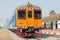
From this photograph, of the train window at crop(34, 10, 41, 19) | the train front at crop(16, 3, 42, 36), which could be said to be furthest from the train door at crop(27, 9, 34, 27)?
the train window at crop(34, 10, 41, 19)

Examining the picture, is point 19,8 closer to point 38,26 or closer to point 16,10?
point 16,10

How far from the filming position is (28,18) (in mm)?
25797

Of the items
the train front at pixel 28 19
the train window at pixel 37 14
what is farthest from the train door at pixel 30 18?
the train window at pixel 37 14

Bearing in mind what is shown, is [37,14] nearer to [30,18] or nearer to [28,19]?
[30,18]

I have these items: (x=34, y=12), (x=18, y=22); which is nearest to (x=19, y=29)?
(x=18, y=22)

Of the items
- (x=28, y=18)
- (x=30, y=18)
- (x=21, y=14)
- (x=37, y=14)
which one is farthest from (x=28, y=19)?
(x=37, y=14)

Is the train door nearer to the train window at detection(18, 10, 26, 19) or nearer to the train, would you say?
the train

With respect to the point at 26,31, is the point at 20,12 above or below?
above

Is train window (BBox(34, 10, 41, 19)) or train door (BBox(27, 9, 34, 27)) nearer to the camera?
train door (BBox(27, 9, 34, 27))

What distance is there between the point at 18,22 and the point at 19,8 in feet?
4.82

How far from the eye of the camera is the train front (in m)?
25.8

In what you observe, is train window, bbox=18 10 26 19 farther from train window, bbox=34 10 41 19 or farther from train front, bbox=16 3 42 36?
train window, bbox=34 10 41 19

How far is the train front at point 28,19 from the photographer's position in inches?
1014

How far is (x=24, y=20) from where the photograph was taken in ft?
84.5
